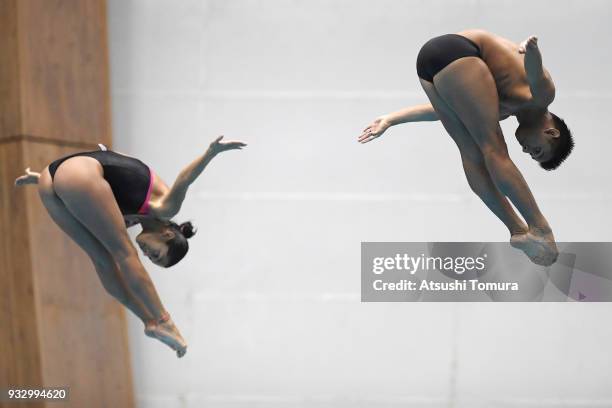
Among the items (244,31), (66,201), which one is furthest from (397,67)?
(66,201)

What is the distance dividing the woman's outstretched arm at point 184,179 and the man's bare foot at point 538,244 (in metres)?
1.32

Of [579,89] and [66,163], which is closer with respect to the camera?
[66,163]

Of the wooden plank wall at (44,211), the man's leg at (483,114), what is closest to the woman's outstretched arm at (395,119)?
the man's leg at (483,114)

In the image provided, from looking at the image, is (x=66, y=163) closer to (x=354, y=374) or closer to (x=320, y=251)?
(x=320, y=251)

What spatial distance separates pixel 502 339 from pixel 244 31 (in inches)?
117

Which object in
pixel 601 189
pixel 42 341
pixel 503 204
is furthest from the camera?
pixel 601 189

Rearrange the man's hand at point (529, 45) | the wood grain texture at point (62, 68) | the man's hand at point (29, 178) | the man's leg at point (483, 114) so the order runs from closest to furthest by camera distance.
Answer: the man's hand at point (529, 45)
the man's leg at point (483, 114)
the man's hand at point (29, 178)
the wood grain texture at point (62, 68)

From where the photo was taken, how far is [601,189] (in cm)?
634

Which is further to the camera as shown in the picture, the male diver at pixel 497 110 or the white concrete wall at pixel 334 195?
the white concrete wall at pixel 334 195

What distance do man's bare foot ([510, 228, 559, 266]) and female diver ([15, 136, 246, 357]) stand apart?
133 centimetres

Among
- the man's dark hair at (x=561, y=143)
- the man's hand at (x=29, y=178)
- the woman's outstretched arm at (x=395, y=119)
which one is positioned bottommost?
the man's hand at (x=29, y=178)

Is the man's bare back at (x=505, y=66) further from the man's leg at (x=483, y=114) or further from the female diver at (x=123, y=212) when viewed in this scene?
the female diver at (x=123, y=212)

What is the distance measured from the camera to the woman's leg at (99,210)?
4.14 metres

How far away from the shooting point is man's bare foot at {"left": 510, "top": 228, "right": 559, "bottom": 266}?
3906mm
